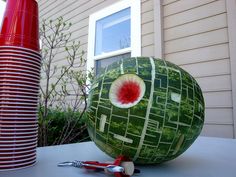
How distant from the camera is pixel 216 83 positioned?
1769 mm

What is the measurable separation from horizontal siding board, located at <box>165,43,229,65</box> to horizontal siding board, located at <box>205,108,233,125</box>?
16.0 inches

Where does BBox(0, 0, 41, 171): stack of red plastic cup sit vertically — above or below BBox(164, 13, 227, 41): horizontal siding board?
below

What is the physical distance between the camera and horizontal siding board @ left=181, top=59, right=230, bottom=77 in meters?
1.73

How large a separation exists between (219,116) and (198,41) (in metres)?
0.64

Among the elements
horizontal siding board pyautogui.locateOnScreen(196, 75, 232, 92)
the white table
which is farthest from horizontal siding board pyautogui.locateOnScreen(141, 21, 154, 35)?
the white table

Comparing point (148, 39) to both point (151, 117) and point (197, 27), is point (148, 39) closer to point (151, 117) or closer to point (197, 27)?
point (197, 27)

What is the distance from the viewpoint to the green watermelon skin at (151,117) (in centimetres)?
50

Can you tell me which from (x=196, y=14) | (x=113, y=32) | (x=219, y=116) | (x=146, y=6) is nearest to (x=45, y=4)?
(x=113, y=32)

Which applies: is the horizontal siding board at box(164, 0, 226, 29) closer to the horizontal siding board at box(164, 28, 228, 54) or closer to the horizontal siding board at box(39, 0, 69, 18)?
the horizontal siding board at box(164, 28, 228, 54)

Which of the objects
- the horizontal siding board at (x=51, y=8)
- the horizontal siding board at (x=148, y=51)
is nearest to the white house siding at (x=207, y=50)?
the horizontal siding board at (x=148, y=51)

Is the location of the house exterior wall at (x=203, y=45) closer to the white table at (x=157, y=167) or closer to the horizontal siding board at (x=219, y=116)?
the horizontal siding board at (x=219, y=116)

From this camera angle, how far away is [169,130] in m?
0.51

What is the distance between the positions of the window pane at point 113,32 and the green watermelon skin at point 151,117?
201 centimetres

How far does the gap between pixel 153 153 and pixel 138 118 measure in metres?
0.09
